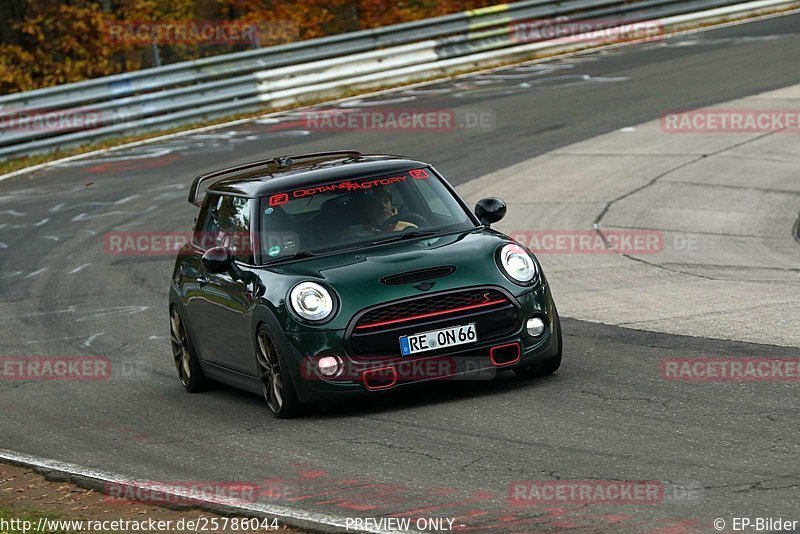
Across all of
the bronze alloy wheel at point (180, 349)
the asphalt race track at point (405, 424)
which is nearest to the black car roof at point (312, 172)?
the bronze alloy wheel at point (180, 349)

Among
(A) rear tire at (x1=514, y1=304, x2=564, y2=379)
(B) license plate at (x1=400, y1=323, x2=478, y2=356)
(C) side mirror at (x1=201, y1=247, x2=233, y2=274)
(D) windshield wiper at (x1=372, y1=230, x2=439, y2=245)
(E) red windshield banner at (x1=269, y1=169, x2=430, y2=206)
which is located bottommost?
(A) rear tire at (x1=514, y1=304, x2=564, y2=379)

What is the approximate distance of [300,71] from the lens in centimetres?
2620

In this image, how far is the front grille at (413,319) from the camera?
786 cm

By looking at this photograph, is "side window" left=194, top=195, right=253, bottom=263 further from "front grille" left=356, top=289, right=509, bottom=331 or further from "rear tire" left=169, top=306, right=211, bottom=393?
"front grille" left=356, top=289, right=509, bottom=331

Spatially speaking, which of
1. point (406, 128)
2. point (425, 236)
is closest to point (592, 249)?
point (425, 236)

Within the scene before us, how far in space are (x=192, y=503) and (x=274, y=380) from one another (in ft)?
6.03

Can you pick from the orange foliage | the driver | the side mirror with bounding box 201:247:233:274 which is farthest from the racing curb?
the orange foliage

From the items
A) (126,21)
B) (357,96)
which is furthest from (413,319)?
(126,21)

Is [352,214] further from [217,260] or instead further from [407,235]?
[217,260]

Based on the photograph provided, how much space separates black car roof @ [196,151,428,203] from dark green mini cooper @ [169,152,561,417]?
2 cm

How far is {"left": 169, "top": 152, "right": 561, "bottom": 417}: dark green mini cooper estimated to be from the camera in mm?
7887

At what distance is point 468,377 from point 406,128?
47.1ft

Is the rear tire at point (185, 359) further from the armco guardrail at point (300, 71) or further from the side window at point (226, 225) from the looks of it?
the armco guardrail at point (300, 71)

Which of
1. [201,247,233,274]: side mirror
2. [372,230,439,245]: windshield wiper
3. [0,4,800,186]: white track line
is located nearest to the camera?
[372,230,439,245]: windshield wiper
